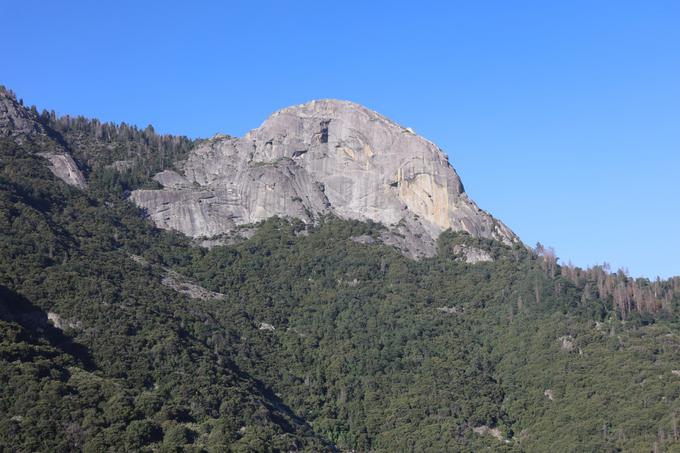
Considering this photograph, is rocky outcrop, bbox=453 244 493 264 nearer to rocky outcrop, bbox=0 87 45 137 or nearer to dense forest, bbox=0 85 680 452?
dense forest, bbox=0 85 680 452

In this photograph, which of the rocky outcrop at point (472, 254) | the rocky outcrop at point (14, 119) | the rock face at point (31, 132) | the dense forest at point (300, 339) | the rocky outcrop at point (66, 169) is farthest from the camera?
the rocky outcrop at point (14, 119)

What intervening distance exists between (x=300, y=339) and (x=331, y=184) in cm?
4575

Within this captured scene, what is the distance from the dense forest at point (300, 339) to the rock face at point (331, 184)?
4.04 meters

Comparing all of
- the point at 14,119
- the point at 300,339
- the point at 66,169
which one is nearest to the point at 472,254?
the point at 300,339

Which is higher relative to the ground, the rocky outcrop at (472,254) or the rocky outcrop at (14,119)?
the rocky outcrop at (14,119)

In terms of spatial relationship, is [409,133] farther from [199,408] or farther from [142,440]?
[142,440]

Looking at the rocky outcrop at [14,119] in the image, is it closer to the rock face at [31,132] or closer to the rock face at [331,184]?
the rock face at [31,132]

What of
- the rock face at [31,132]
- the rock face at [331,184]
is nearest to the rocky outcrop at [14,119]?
Answer: the rock face at [31,132]

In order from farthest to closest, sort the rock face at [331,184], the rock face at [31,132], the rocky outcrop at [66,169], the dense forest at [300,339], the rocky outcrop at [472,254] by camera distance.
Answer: the rock face at [331,184], the rock face at [31,132], the rocky outcrop at [66,169], the rocky outcrop at [472,254], the dense forest at [300,339]

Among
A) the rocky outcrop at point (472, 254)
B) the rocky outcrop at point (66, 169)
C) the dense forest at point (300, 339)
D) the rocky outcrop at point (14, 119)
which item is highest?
the rocky outcrop at point (14, 119)

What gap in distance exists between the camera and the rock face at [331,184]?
18038cm

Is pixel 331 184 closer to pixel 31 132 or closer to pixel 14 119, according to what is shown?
pixel 31 132

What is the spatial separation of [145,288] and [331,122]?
208 feet

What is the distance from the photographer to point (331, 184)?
188250mm
